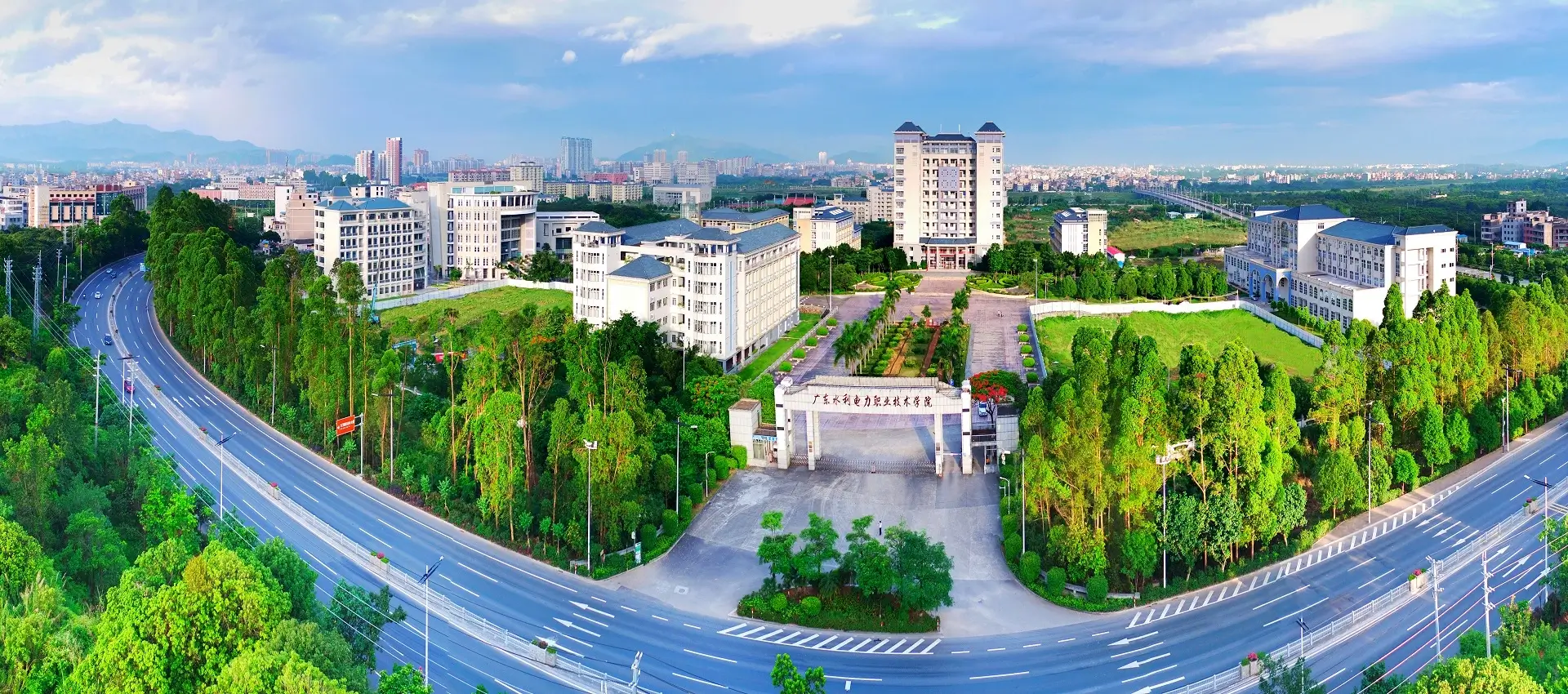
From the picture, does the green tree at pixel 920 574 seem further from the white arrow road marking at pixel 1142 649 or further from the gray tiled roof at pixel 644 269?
the gray tiled roof at pixel 644 269

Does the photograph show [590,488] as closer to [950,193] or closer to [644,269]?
[644,269]

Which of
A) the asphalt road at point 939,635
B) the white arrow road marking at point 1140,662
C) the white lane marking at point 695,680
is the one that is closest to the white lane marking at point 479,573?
the asphalt road at point 939,635

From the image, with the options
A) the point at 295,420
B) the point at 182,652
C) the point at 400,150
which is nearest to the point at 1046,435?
the point at 182,652

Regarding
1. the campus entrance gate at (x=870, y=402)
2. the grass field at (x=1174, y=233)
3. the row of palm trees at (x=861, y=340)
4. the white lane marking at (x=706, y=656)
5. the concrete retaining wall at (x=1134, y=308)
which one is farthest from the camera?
the grass field at (x=1174, y=233)

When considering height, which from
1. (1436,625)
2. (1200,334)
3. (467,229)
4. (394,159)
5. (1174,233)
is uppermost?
(394,159)

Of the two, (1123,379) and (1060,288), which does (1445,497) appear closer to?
(1123,379)

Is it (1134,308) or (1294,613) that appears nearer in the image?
(1294,613)

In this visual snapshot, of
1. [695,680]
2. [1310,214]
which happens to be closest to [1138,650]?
[695,680]
